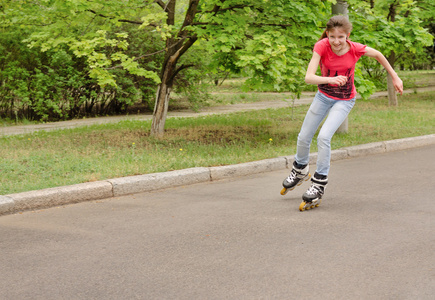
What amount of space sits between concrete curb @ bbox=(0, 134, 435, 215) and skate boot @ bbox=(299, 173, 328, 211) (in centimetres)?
188

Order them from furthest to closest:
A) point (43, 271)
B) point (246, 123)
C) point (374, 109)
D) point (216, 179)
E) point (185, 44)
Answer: point (374, 109)
point (246, 123)
point (185, 44)
point (216, 179)
point (43, 271)

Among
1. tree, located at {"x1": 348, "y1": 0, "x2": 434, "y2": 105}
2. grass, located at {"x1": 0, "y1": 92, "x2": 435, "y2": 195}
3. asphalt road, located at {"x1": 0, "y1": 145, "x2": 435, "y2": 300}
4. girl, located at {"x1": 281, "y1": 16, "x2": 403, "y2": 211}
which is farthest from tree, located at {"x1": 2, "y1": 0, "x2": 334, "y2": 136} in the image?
girl, located at {"x1": 281, "y1": 16, "x2": 403, "y2": 211}

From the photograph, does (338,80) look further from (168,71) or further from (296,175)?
(168,71)

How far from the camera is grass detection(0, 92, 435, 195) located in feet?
22.6

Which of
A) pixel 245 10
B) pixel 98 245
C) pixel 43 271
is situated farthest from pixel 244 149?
pixel 43 271

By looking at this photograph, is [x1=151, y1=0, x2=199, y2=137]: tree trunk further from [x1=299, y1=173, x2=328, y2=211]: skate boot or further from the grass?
[x1=299, y1=173, x2=328, y2=211]: skate boot

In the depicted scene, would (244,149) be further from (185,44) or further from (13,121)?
(13,121)

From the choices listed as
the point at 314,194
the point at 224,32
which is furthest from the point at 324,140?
the point at 224,32

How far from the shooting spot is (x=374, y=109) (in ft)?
49.7

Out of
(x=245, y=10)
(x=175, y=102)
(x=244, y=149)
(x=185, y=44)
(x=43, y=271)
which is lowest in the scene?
(x=175, y=102)

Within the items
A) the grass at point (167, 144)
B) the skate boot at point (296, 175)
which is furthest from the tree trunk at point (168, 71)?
the skate boot at point (296, 175)

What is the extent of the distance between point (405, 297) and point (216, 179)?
4.02 m

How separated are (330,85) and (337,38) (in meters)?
0.51

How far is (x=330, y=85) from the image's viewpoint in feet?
17.6
